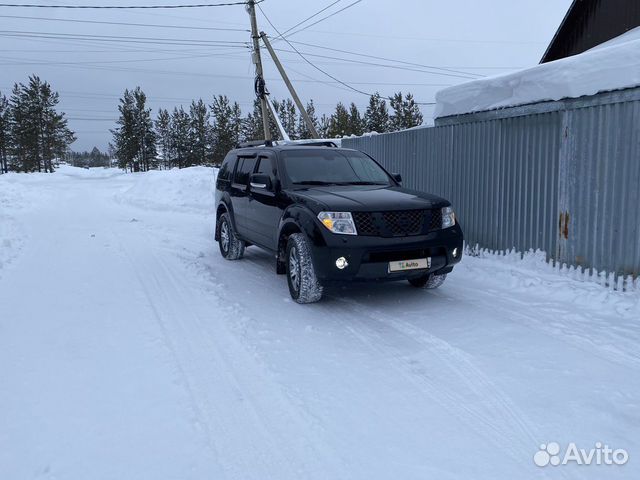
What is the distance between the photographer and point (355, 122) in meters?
56.8

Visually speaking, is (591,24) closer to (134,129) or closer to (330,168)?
(330,168)

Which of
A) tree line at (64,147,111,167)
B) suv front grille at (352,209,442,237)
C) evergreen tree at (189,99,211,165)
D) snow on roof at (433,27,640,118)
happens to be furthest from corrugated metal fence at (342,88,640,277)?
tree line at (64,147,111,167)

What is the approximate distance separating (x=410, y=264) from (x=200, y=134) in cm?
6079

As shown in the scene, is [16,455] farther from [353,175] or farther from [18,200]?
[18,200]

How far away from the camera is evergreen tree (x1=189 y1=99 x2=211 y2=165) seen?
205 ft

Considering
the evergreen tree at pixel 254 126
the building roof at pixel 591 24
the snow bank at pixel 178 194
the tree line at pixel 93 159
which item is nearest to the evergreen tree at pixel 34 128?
the evergreen tree at pixel 254 126

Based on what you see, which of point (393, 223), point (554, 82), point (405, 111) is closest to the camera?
point (393, 223)

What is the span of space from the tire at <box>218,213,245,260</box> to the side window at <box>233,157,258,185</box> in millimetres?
769

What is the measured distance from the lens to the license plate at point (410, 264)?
17.7 ft

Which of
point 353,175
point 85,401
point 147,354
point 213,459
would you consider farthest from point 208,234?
point 213,459

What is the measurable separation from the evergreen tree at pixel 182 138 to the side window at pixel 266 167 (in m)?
58.7

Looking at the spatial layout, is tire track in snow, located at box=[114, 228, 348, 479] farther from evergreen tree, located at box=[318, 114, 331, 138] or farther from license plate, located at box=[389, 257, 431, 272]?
evergreen tree, located at box=[318, 114, 331, 138]

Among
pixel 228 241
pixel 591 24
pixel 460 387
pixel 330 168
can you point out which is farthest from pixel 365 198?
pixel 591 24

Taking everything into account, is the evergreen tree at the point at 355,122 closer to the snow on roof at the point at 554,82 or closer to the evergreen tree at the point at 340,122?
the evergreen tree at the point at 340,122
